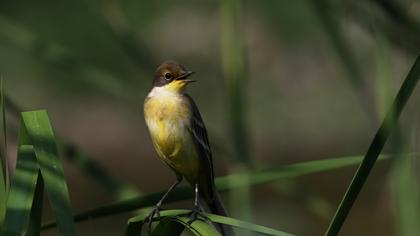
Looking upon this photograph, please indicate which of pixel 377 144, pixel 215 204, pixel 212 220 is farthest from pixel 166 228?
pixel 215 204

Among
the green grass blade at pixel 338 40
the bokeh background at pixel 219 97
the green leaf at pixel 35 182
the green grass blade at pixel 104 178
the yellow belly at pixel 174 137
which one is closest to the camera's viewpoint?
the green leaf at pixel 35 182

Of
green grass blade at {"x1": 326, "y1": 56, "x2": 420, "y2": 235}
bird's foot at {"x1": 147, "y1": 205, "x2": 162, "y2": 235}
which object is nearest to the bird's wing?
bird's foot at {"x1": 147, "y1": 205, "x2": 162, "y2": 235}

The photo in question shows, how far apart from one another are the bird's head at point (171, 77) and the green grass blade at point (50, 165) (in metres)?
1.31

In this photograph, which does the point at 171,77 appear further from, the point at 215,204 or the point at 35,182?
the point at 35,182

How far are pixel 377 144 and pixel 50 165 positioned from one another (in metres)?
0.74

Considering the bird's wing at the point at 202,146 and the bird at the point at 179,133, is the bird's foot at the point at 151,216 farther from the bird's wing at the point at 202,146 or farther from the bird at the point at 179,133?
the bird's wing at the point at 202,146

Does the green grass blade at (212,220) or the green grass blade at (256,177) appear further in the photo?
the green grass blade at (256,177)

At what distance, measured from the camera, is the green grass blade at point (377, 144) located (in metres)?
2.00

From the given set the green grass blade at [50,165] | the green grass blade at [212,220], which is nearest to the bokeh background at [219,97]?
the green grass blade at [212,220]

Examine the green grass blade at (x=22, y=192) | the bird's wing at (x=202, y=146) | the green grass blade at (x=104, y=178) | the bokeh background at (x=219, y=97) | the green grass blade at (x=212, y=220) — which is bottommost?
the bokeh background at (x=219, y=97)

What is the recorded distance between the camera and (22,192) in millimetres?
2186

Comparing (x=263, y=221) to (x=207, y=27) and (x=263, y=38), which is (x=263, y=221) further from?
(x=207, y=27)

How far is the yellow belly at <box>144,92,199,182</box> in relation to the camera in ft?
11.1

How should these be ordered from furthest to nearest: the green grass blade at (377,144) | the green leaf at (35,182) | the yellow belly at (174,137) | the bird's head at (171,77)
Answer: the bird's head at (171,77)
the yellow belly at (174,137)
the green leaf at (35,182)
the green grass blade at (377,144)
